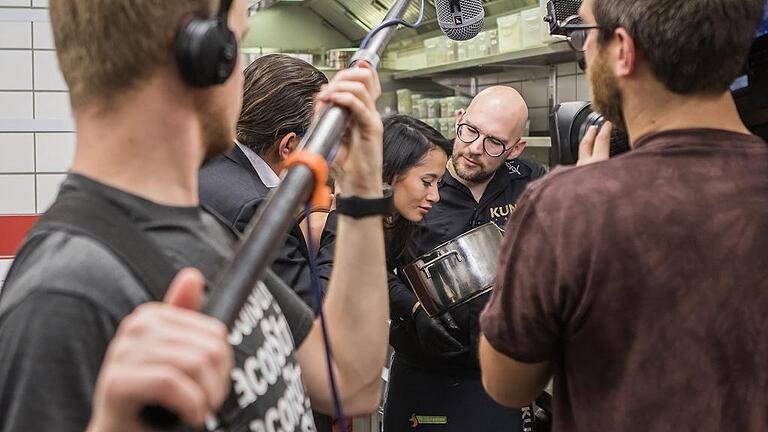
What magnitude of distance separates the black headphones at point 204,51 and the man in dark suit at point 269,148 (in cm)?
78

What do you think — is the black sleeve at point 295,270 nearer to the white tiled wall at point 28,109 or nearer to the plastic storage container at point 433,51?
the white tiled wall at point 28,109

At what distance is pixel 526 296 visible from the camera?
3.63 feet

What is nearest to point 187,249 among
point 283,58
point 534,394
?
point 534,394

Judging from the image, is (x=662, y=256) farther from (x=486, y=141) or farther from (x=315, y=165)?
(x=486, y=141)

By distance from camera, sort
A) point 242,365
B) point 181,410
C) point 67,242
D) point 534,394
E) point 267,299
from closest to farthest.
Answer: point 181,410
point 67,242
point 242,365
point 267,299
point 534,394

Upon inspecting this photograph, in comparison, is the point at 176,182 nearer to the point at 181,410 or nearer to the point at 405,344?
the point at 181,410

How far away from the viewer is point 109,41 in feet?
2.42

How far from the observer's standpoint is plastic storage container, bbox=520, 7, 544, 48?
11.3 feet

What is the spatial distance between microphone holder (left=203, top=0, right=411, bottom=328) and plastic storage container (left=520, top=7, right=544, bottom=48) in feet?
9.04

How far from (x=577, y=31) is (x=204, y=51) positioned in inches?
28.9

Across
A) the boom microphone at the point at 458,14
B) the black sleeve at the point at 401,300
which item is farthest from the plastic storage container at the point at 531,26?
the boom microphone at the point at 458,14

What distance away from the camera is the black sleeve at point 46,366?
2.03 feet

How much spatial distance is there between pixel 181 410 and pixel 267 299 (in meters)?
0.48

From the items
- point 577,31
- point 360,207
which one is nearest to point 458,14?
point 577,31
